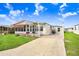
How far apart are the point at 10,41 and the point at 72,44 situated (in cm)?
87

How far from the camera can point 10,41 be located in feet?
10.4

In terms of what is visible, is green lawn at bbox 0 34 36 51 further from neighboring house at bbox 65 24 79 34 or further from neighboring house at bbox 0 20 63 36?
neighboring house at bbox 65 24 79 34

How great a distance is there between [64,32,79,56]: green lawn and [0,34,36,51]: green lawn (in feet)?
1.82

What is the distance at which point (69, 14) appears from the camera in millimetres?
3141

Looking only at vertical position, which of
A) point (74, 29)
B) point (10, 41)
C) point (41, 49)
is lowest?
point (41, 49)

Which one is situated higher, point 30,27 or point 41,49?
point 30,27

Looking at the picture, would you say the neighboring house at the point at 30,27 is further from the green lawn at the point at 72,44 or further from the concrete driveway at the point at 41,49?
the green lawn at the point at 72,44

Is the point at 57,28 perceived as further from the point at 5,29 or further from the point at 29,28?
the point at 5,29

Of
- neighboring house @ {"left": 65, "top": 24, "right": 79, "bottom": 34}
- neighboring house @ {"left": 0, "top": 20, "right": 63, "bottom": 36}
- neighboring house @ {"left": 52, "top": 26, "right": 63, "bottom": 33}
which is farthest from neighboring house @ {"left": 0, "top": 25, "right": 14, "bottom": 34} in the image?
neighboring house @ {"left": 65, "top": 24, "right": 79, "bottom": 34}

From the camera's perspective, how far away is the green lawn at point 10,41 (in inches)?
124

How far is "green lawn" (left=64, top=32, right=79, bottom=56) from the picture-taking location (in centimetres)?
307

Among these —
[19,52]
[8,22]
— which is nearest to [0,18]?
[8,22]

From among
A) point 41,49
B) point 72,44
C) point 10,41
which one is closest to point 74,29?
point 72,44

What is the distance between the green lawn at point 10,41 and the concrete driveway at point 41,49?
6 cm
